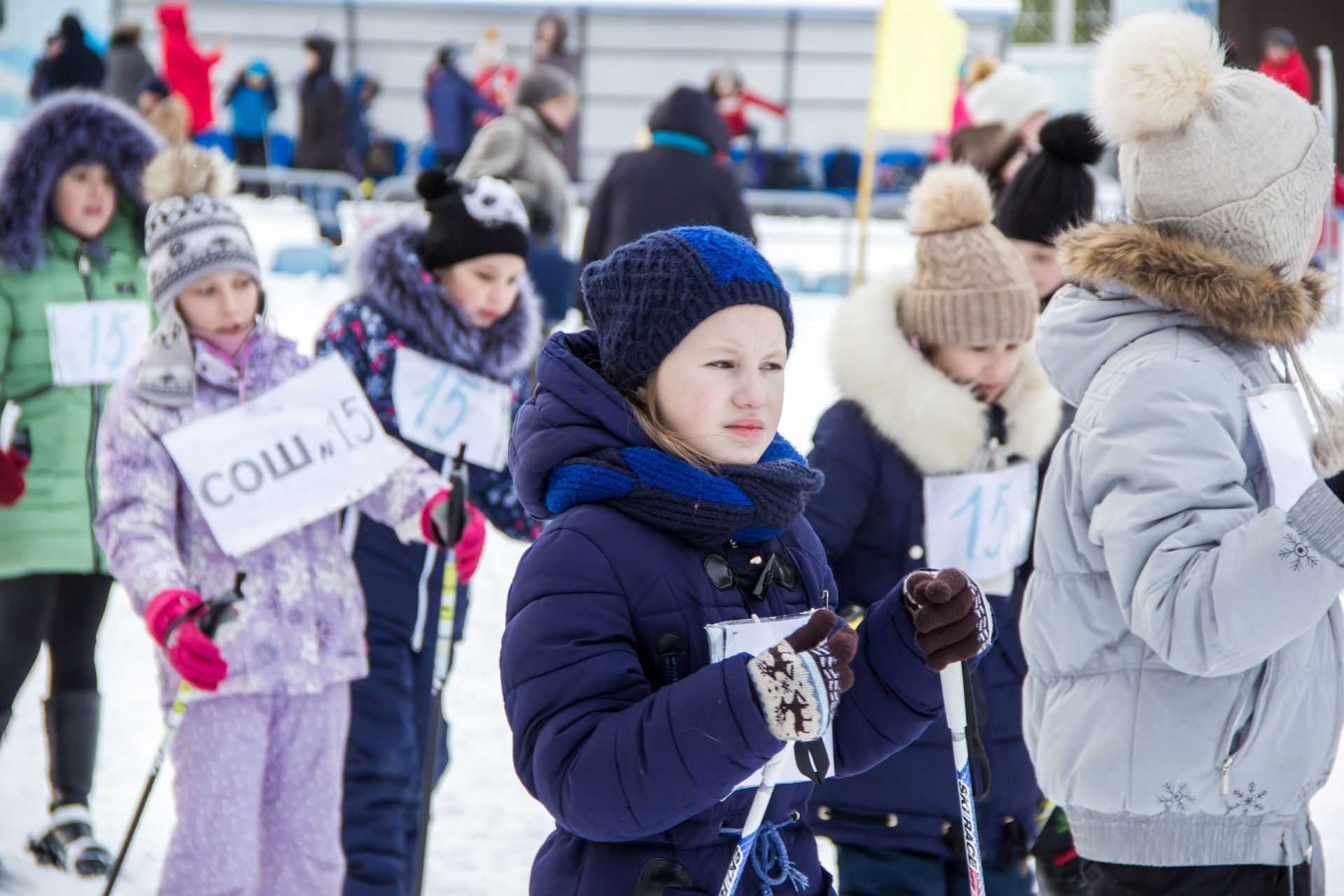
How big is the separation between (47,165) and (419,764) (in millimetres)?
2066

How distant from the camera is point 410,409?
361cm

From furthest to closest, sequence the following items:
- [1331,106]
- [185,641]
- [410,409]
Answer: [1331,106] < [410,409] < [185,641]

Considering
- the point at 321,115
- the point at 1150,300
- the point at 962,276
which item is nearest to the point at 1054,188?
the point at 962,276

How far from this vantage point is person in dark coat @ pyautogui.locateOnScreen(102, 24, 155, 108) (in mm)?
13570

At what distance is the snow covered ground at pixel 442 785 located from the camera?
154 inches

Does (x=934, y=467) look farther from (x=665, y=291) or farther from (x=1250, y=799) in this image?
(x=665, y=291)

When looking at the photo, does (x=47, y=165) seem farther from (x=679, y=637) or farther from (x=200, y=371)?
(x=679, y=637)

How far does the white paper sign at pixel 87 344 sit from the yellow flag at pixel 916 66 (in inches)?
222

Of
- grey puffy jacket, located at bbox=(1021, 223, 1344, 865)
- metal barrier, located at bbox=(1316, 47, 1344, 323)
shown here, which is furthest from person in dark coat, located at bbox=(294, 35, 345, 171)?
grey puffy jacket, located at bbox=(1021, 223, 1344, 865)

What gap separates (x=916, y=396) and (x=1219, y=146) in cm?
99

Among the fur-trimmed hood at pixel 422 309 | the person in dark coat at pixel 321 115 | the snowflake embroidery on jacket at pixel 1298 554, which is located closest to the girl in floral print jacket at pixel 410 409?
the fur-trimmed hood at pixel 422 309

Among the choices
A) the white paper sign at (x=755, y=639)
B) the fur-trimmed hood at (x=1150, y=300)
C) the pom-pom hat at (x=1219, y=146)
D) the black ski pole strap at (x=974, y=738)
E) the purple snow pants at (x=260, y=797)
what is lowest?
the purple snow pants at (x=260, y=797)

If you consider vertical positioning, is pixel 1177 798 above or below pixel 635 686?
below

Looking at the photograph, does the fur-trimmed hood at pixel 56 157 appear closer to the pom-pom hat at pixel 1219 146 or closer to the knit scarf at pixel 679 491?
the knit scarf at pixel 679 491
